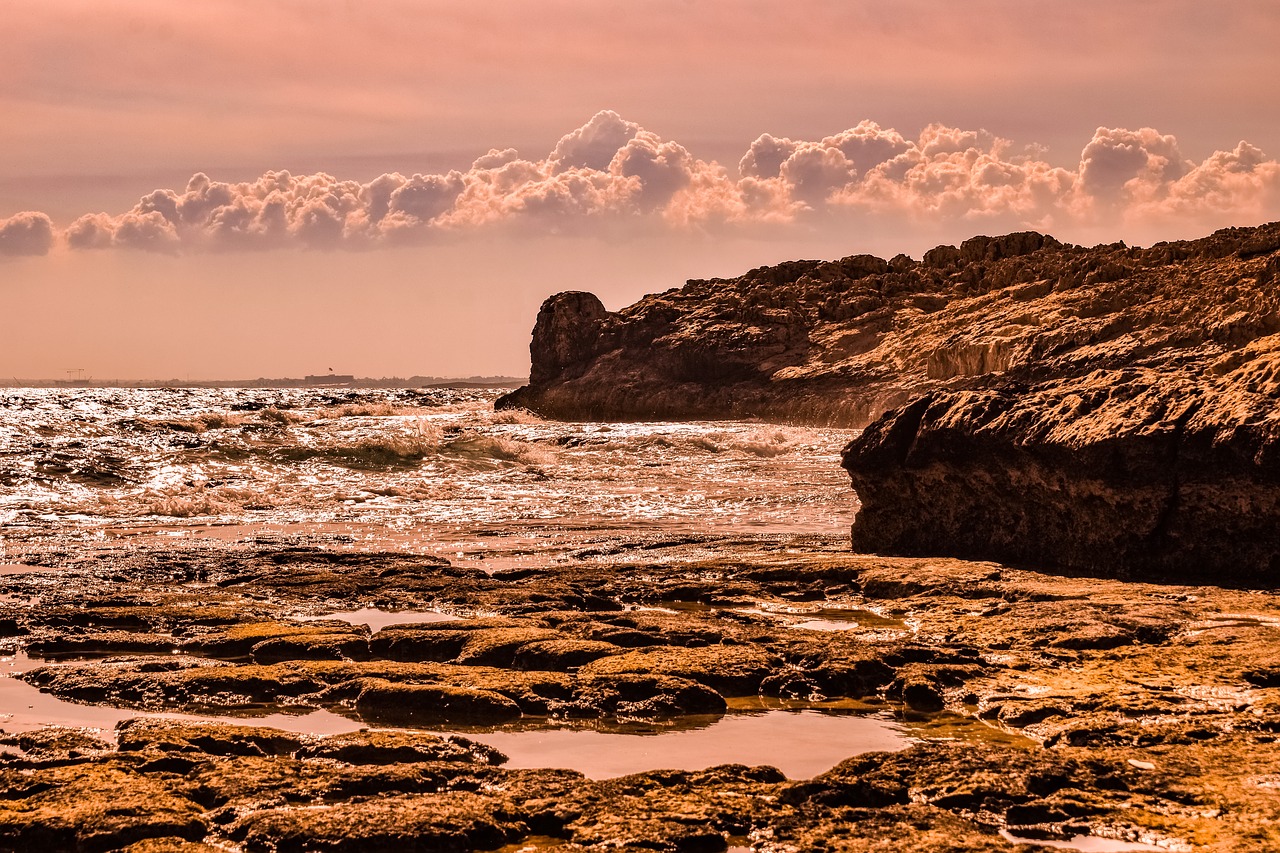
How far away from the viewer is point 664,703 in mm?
8359

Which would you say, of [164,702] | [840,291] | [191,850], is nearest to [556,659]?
[164,702]

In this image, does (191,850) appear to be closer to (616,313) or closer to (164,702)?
(164,702)

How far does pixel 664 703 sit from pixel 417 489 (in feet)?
75.2

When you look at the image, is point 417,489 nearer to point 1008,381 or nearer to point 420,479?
point 420,479

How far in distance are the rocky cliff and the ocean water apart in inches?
186

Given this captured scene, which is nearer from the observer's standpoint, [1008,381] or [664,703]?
[664,703]

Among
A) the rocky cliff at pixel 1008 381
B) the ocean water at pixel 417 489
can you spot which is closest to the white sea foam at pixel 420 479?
the ocean water at pixel 417 489

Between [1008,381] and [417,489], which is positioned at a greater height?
[1008,381]

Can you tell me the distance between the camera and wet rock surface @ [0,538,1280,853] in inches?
227

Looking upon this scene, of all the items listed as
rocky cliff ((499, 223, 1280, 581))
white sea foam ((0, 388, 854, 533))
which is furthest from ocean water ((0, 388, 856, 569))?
rocky cliff ((499, 223, 1280, 581))

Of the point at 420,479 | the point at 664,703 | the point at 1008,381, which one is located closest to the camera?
the point at 664,703

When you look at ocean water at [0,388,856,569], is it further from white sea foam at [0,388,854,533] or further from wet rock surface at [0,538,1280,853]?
wet rock surface at [0,538,1280,853]

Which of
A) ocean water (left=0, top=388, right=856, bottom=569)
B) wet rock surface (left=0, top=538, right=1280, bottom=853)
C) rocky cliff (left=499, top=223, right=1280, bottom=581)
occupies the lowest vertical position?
ocean water (left=0, top=388, right=856, bottom=569)

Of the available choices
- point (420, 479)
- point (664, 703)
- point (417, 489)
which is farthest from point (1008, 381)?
point (664, 703)
